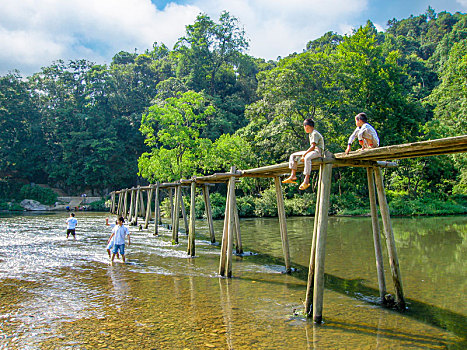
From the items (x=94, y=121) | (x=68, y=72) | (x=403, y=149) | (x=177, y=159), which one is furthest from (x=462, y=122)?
(x=68, y=72)

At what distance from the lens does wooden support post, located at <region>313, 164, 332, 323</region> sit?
680 cm

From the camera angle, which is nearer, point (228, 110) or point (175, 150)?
point (175, 150)

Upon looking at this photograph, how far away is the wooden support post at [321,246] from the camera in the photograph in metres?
6.80

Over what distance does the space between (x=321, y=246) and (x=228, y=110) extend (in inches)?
1941

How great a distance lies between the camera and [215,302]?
26.6ft

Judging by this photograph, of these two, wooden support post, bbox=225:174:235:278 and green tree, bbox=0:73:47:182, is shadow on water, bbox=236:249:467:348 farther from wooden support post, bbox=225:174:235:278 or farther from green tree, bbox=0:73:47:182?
green tree, bbox=0:73:47:182

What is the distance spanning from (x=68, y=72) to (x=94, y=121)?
11.4 m

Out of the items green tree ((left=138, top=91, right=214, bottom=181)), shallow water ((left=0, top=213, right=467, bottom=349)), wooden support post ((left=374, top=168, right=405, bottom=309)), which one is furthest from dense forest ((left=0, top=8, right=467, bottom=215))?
wooden support post ((left=374, top=168, right=405, bottom=309))

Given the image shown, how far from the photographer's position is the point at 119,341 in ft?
19.6

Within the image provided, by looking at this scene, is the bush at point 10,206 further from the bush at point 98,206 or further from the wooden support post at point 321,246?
the wooden support post at point 321,246

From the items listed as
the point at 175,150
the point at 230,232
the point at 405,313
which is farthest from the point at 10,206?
the point at 405,313

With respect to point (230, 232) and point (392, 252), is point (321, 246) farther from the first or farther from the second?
point (230, 232)

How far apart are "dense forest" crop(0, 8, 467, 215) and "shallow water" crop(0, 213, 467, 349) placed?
65.8 feet

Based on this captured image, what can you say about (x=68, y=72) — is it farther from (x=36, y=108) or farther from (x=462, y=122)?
(x=462, y=122)
